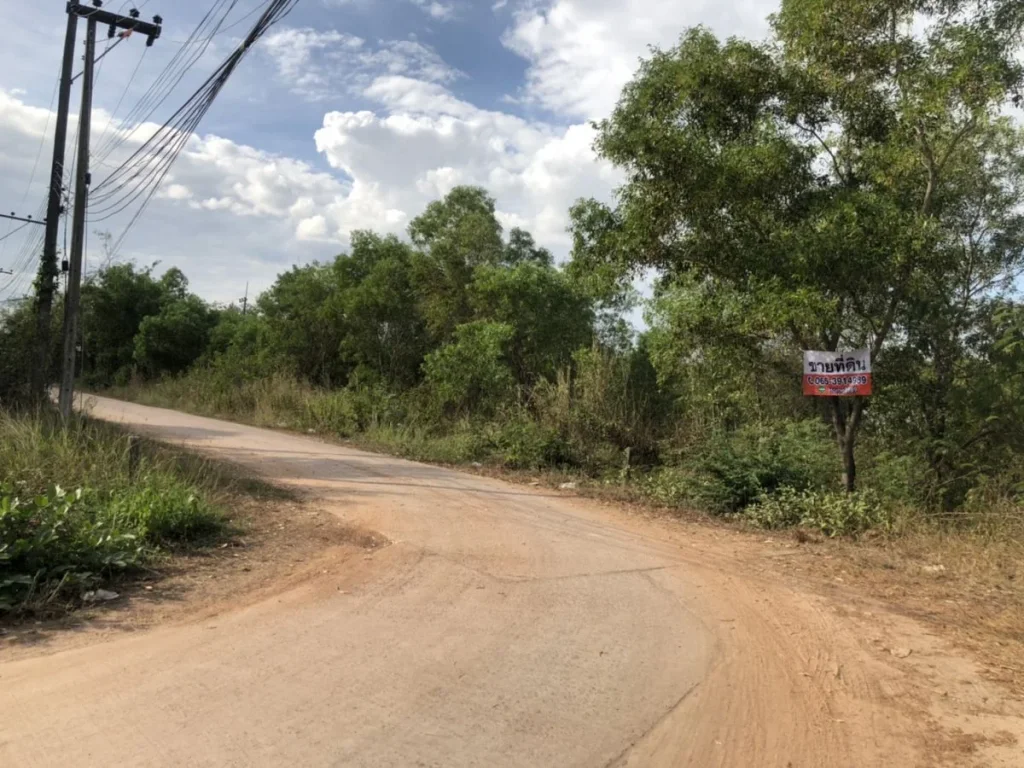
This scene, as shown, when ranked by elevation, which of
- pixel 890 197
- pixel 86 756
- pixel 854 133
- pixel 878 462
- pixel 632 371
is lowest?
pixel 86 756

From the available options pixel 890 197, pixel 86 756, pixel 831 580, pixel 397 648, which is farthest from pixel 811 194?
pixel 86 756

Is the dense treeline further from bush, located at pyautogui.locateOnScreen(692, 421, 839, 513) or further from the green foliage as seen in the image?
the green foliage

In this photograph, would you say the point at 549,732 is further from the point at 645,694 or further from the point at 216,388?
the point at 216,388

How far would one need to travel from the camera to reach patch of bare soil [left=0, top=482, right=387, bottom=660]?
15.6 feet

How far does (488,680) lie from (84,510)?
4.21 meters

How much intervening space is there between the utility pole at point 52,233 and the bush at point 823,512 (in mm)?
11707

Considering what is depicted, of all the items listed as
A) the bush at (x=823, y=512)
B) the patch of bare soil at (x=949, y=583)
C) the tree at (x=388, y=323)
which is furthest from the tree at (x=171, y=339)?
the patch of bare soil at (x=949, y=583)

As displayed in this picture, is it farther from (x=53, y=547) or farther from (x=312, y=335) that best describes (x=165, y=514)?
(x=312, y=335)

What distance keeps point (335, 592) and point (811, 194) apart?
7.48 meters

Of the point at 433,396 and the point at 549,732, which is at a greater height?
the point at 433,396

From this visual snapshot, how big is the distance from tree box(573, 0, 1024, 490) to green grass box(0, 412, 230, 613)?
5900mm

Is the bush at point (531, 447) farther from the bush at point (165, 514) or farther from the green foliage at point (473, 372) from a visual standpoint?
the bush at point (165, 514)

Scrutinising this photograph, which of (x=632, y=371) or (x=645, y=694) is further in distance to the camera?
(x=632, y=371)

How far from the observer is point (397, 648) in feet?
14.9
